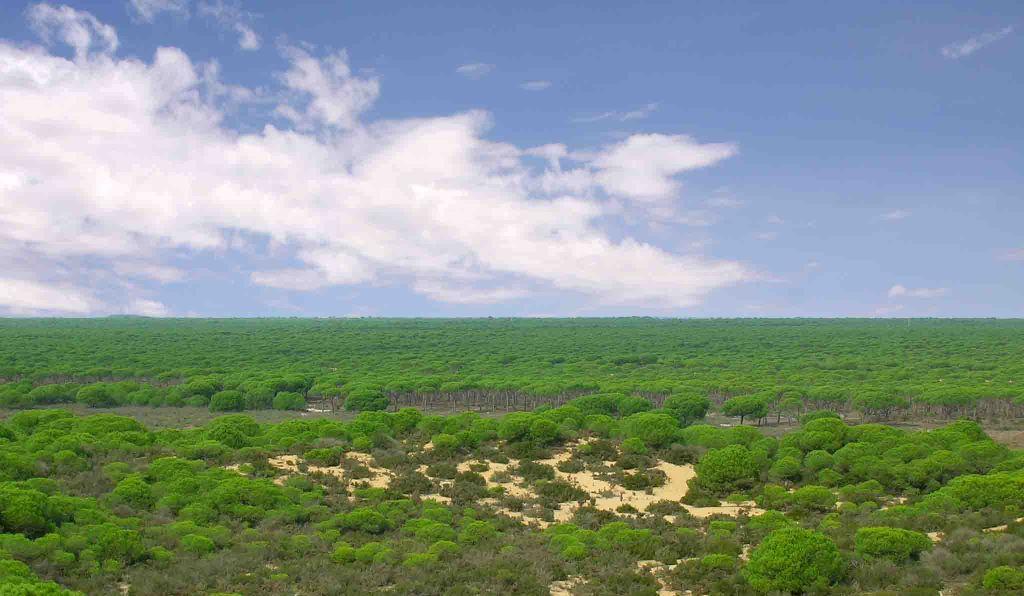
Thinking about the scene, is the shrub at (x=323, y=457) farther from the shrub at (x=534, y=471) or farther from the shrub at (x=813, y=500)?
the shrub at (x=813, y=500)

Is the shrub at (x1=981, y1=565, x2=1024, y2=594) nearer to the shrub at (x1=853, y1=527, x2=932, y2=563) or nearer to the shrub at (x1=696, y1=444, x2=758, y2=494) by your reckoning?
the shrub at (x1=853, y1=527, x2=932, y2=563)

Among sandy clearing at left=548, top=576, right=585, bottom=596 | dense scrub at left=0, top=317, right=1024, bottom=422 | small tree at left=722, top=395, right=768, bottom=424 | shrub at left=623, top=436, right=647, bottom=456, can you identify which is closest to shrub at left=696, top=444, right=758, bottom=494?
shrub at left=623, top=436, right=647, bottom=456

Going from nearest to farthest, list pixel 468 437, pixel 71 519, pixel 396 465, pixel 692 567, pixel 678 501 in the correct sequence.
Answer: pixel 692 567
pixel 71 519
pixel 678 501
pixel 396 465
pixel 468 437

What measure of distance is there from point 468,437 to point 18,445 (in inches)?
831

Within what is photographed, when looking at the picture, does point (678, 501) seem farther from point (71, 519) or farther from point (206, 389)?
point (206, 389)

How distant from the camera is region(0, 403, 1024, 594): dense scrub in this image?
19984 millimetres

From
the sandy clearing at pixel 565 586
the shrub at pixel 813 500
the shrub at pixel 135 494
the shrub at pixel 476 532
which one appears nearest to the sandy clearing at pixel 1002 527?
the shrub at pixel 813 500

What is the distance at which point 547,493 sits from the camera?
100 feet

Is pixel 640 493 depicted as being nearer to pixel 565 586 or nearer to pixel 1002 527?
pixel 565 586

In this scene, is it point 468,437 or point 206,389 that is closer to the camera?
point 468,437

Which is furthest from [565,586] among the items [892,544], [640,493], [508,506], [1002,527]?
[1002,527]

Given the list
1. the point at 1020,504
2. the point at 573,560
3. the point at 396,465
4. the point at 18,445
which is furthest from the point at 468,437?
the point at 1020,504

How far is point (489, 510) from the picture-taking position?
91.4 ft

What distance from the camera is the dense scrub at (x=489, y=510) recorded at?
20.0 metres
